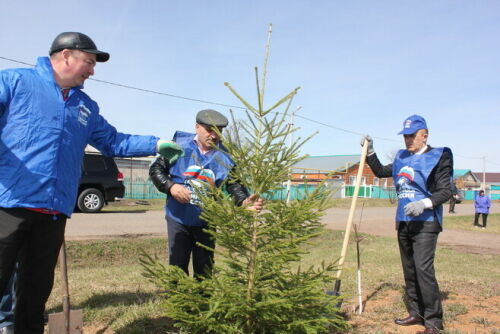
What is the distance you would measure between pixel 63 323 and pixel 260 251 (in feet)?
5.28

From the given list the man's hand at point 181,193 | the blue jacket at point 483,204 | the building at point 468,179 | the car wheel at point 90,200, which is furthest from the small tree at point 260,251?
the building at point 468,179

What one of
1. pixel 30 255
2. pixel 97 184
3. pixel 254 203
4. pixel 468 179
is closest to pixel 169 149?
pixel 254 203

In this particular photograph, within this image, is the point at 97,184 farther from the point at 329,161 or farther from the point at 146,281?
the point at 329,161

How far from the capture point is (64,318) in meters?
2.86

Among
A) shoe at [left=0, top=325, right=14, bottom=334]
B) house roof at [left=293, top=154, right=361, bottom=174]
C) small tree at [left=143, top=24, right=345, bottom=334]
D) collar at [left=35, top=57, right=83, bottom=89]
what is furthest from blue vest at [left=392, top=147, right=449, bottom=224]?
house roof at [left=293, top=154, right=361, bottom=174]

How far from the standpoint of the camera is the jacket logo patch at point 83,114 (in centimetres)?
256

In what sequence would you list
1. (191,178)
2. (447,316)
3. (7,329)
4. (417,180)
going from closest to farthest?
1. (7,329)
2. (191,178)
3. (417,180)
4. (447,316)

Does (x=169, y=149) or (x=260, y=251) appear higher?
(x=169, y=149)

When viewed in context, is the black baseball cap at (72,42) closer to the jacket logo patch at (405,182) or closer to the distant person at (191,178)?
the distant person at (191,178)

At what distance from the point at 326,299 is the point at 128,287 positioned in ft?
10.6

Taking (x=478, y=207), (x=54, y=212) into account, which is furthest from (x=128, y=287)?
(x=478, y=207)

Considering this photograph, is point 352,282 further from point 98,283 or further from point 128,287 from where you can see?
point 98,283

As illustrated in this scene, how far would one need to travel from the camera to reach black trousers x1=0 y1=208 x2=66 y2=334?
2219mm

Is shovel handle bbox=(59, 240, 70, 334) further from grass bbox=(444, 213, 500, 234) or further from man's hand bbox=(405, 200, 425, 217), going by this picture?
grass bbox=(444, 213, 500, 234)
